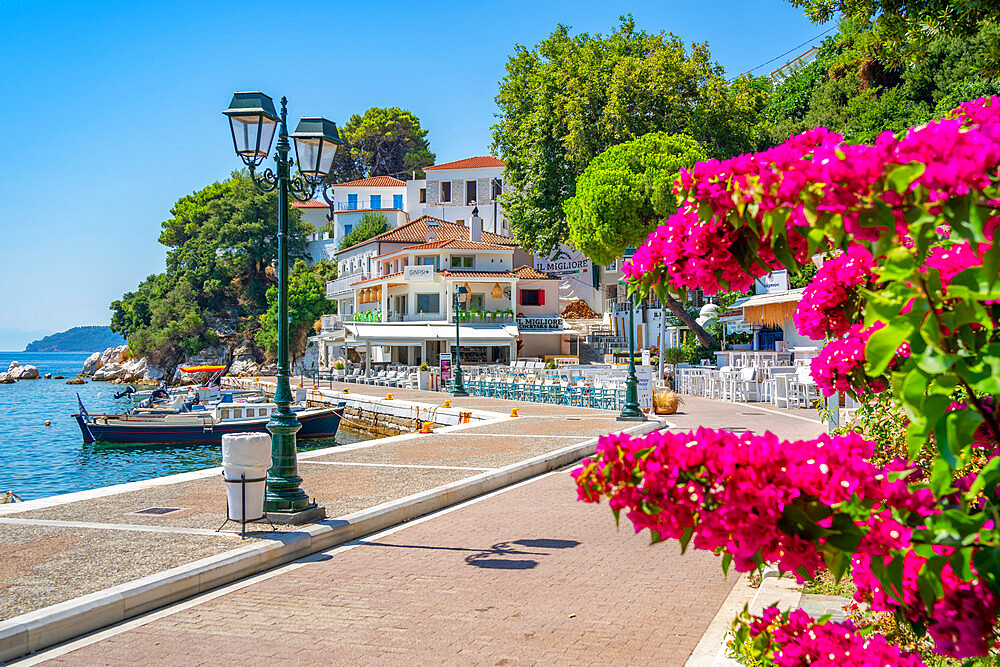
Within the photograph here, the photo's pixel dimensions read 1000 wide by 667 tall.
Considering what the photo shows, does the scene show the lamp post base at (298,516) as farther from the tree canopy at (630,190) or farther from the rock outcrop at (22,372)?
the rock outcrop at (22,372)

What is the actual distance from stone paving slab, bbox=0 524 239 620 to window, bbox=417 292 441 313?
44.3 metres

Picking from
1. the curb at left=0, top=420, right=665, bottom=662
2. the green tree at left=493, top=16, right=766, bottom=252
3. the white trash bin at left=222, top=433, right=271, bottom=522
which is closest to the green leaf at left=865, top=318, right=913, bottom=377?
the curb at left=0, top=420, right=665, bottom=662

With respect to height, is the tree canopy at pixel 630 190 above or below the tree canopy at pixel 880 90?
below

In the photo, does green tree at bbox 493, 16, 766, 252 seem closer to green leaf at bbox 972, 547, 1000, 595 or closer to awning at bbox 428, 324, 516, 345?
awning at bbox 428, 324, 516, 345

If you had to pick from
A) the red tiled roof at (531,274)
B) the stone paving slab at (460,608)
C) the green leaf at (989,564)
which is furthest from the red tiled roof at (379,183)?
the green leaf at (989,564)

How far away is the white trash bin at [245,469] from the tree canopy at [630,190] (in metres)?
27.2

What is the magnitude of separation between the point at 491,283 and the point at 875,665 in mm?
52326

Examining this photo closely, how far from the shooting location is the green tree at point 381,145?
96.6 metres

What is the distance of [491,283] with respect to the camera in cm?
5450

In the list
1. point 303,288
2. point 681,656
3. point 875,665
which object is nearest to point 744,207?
point 875,665

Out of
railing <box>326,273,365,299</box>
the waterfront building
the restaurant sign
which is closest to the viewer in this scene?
the restaurant sign

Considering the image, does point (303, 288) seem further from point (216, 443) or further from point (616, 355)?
point (216, 443)

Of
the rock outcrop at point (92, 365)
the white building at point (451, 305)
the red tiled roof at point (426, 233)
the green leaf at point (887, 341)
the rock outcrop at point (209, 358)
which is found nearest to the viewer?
the green leaf at point (887, 341)

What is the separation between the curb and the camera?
580 cm
